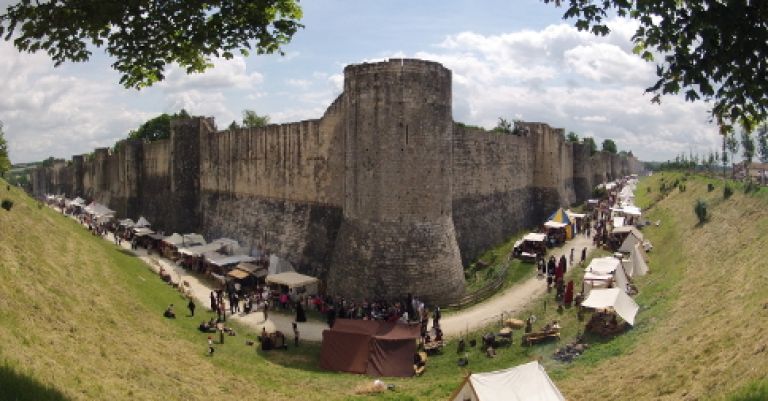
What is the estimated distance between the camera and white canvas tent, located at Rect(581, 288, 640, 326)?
48.9 feet

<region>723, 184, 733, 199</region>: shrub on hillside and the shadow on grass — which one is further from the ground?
<region>723, 184, 733, 199</region>: shrub on hillside

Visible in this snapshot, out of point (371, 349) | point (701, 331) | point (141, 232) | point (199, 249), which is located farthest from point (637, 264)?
point (141, 232)

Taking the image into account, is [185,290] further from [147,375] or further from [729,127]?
[729,127]

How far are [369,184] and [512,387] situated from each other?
1088 centimetres

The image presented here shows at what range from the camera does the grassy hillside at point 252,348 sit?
9.11 meters

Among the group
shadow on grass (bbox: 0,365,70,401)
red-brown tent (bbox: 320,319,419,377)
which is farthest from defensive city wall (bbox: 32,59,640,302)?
shadow on grass (bbox: 0,365,70,401)

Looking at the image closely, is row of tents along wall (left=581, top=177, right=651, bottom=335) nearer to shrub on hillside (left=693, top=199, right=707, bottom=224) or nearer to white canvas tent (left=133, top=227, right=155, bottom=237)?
shrub on hillside (left=693, top=199, right=707, bottom=224)

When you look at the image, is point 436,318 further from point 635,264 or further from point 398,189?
point 635,264

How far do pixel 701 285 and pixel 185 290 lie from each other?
19124mm

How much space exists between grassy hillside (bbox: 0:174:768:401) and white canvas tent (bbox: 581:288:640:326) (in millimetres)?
429

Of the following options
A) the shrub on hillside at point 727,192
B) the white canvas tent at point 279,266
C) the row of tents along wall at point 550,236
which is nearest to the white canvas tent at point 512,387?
the white canvas tent at point 279,266

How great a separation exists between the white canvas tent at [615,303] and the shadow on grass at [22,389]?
42.9 ft

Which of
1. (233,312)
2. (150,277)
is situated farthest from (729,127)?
(150,277)

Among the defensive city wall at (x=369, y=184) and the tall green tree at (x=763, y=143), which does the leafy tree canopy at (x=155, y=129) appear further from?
the tall green tree at (x=763, y=143)
